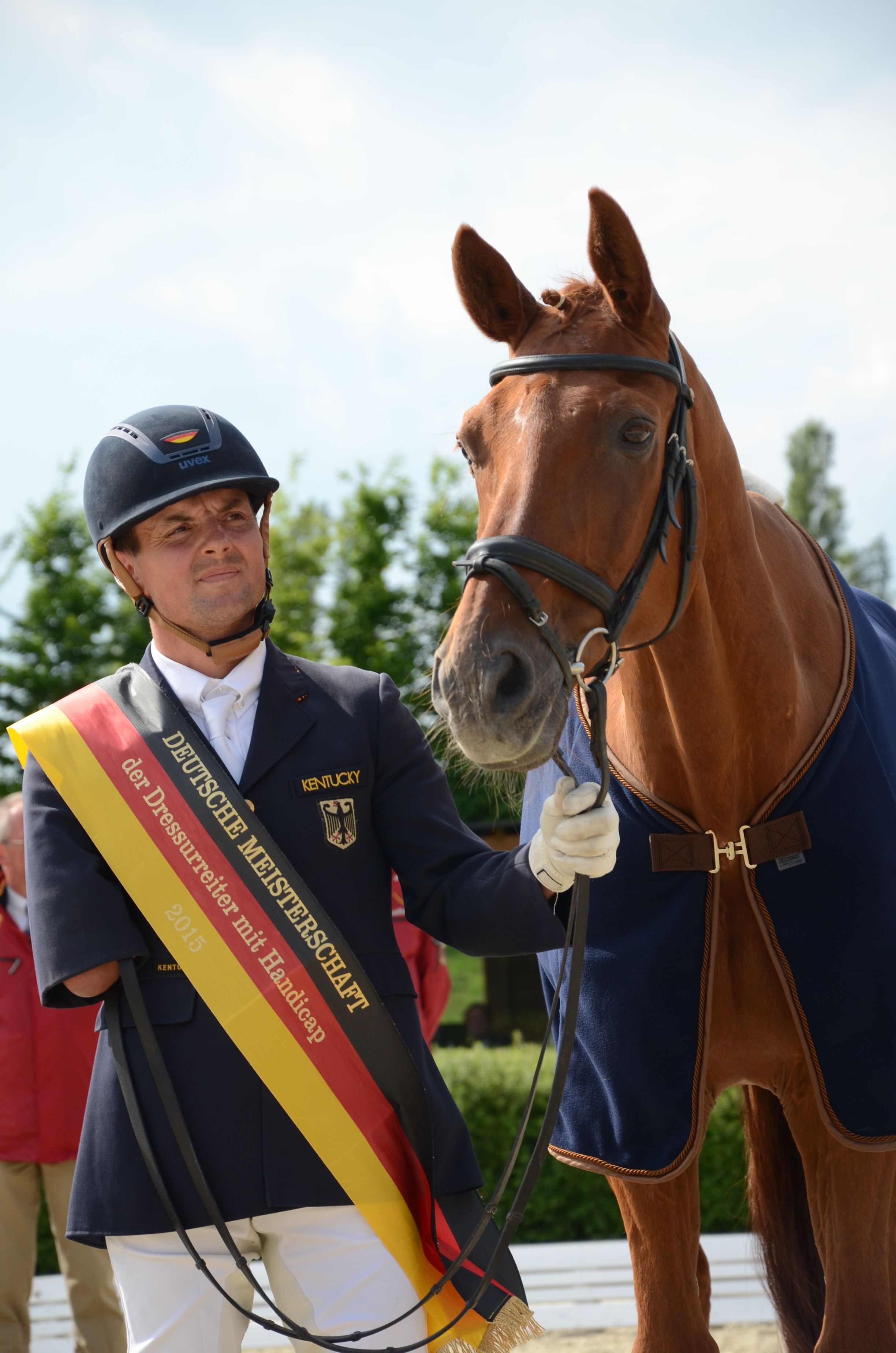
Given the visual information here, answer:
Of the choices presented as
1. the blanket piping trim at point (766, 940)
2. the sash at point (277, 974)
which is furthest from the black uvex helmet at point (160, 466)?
the blanket piping trim at point (766, 940)

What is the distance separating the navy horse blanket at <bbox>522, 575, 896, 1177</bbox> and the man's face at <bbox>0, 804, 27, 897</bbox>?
253cm

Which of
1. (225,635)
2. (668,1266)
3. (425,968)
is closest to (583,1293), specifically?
(425,968)

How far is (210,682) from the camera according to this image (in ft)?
7.66

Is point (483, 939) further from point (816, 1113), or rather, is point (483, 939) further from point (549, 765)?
point (816, 1113)

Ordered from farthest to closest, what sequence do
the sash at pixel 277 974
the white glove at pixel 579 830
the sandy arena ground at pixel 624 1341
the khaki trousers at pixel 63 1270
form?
the sandy arena ground at pixel 624 1341 → the khaki trousers at pixel 63 1270 → the sash at pixel 277 974 → the white glove at pixel 579 830

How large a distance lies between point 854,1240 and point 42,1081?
281 centimetres

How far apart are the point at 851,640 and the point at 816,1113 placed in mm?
1042

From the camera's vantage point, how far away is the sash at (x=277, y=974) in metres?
2.11

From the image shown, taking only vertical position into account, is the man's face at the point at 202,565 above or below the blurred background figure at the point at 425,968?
above

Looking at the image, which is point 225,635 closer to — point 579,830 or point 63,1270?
point 579,830

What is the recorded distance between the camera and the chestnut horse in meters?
2.02

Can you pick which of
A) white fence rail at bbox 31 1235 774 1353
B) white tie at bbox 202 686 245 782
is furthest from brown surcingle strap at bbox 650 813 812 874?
white fence rail at bbox 31 1235 774 1353

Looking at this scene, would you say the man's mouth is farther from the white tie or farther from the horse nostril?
the horse nostril

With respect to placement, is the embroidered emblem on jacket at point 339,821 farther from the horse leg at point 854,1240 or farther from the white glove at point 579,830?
the horse leg at point 854,1240
